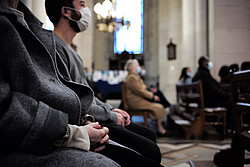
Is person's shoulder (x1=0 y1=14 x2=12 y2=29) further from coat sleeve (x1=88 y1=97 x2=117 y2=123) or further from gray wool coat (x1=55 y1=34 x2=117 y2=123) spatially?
coat sleeve (x1=88 y1=97 x2=117 y2=123)

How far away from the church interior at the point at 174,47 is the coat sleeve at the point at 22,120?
1014 mm

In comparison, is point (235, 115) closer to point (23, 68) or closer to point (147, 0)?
point (23, 68)

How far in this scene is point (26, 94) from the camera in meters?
0.85

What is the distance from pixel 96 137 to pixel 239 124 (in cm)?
146

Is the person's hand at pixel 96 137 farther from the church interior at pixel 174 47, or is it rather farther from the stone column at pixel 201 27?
the stone column at pixel 201 27

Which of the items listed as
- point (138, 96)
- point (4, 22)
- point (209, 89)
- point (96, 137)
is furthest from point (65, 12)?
point (209, 89)

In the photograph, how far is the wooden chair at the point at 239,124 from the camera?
5.73 ft

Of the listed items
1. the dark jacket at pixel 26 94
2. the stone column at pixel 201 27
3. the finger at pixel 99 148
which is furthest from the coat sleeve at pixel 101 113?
the stone column at pixel 201 27

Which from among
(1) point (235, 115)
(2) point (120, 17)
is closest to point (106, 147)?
(1) point (235, 115)

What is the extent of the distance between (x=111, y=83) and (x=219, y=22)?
4539 millimetres

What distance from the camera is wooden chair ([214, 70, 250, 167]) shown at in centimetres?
175

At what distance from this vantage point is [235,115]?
2025 millimetres

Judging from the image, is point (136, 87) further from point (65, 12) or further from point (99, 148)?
point (99, 148)

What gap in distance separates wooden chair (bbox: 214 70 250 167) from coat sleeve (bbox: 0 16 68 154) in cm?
134
